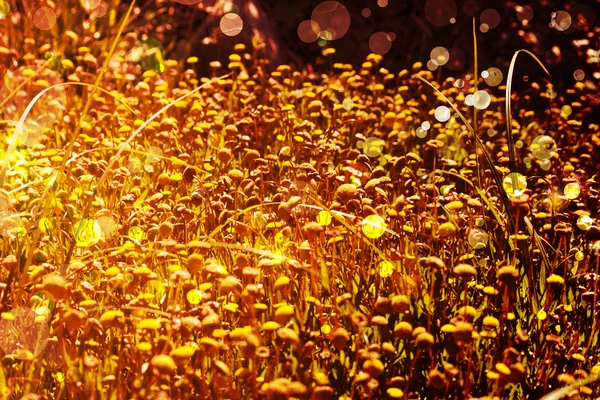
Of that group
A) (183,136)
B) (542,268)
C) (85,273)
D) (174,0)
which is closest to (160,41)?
(174,0)

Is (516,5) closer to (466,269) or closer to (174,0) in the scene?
(174,0)

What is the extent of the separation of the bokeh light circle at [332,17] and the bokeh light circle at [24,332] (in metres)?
4.93

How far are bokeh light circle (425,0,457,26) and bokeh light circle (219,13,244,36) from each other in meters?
1.91

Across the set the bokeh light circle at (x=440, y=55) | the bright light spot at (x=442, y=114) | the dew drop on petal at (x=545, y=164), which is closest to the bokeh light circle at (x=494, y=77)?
the bokeh light circle at (x=440, y=55)

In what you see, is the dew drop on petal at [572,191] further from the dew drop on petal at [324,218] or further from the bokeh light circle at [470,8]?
the bokeh light circle at [470,8]

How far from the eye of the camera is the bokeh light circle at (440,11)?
653 cm

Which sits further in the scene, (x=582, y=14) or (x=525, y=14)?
(x=525, y=14)

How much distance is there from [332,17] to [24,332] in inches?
207

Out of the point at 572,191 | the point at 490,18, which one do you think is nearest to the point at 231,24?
the point at 490,18

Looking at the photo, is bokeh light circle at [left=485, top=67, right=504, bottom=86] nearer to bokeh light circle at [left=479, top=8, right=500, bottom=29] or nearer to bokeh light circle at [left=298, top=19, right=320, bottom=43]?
bokeh light circle at [left=479, top=8, right=500, bottom=29]

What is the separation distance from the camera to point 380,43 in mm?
6570

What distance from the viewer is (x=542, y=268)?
2.50m

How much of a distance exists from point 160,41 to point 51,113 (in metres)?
1.96

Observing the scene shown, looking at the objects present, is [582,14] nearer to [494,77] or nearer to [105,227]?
[494,77]
